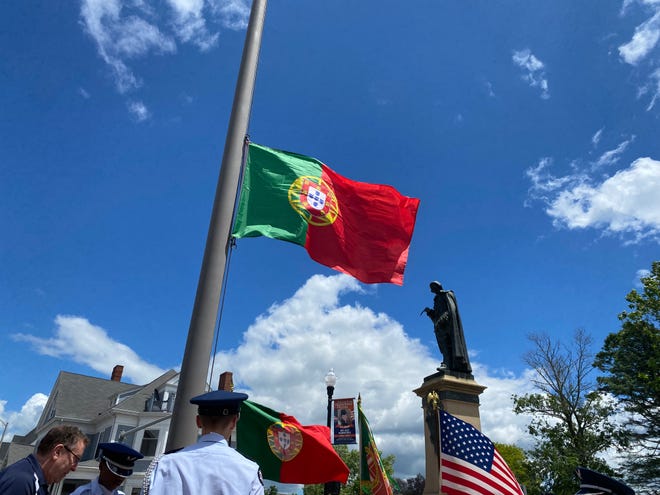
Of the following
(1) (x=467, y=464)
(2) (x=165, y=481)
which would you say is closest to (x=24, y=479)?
(2) (x=165, y=481)

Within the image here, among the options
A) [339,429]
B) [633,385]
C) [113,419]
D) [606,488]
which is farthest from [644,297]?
[113,419]

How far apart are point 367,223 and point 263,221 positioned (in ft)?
7.26

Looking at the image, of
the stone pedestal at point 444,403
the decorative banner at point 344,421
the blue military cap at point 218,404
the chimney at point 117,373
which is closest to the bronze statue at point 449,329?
the stone pedestal at point 444,403

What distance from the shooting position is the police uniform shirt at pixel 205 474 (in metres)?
2.30

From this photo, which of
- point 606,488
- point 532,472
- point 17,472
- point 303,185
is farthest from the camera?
point 532,472

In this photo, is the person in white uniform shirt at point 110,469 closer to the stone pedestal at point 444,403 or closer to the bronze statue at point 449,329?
the stone pedestal at point 444,403

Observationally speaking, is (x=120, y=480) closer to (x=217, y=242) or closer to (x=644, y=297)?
(x=217, y=242)

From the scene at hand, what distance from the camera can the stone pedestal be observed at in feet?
30.0

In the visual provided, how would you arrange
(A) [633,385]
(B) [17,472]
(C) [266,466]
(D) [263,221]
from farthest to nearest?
(A) [633,385] → (D) [263,221] → (C) [266,466] → (B) [17,472]

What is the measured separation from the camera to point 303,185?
7316mm

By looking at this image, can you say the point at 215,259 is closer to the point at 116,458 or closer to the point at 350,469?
the point at 116,458

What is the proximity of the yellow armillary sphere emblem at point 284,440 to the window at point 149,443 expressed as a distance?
3070 cm

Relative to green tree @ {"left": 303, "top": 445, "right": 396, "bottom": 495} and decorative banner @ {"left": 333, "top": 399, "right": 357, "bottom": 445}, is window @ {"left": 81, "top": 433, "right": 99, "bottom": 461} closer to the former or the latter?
green tree @ {"left": 303, "top": 445, "right": 396, "bottom": 495}

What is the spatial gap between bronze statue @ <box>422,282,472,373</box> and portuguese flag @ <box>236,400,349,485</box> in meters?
4.69
